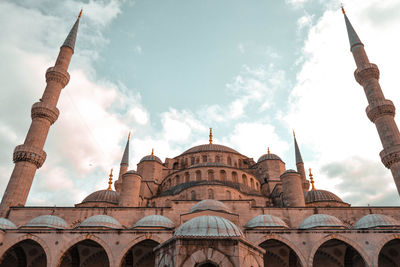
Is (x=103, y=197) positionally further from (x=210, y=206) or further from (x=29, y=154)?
(x=210, y=206)

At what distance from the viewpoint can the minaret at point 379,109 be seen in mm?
20266

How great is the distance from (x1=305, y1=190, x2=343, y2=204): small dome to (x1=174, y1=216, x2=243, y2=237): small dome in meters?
19.6

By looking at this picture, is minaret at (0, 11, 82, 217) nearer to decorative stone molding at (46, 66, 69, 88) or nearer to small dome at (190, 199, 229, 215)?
decorative stone molding at (46, 66, 69, 88)

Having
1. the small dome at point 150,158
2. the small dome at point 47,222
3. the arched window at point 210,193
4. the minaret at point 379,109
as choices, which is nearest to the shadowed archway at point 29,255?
the small dome at point 47,222

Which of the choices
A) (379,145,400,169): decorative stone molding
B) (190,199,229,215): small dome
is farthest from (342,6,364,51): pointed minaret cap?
(190,199,229,215): small dome

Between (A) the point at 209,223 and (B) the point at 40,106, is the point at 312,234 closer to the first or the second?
(A) the point at 209,223

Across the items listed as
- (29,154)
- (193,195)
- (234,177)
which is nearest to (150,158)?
(234,177)

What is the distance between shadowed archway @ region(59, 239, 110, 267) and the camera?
1739 centimetres

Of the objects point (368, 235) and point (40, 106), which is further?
point (40, 106)

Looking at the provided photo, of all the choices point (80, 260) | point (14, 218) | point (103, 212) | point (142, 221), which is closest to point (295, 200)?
point (142, 221)

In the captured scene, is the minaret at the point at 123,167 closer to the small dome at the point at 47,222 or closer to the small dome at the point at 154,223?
the small dome at the point at 47,222

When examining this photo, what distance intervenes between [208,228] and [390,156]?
18.5 m

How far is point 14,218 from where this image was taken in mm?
18797

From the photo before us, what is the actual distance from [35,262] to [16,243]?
10.2 feet
